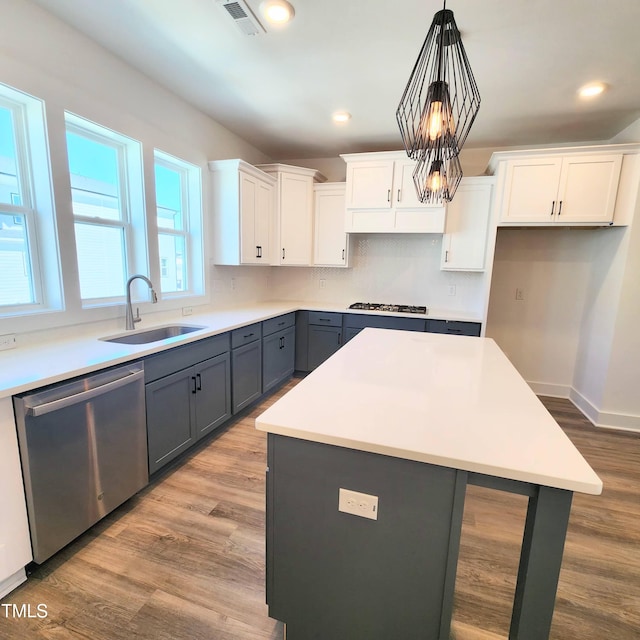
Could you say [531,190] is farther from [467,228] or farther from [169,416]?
[169,416]

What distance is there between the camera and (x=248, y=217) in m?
3.46

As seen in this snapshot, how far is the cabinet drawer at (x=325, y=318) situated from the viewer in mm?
3867

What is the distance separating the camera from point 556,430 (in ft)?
3.52

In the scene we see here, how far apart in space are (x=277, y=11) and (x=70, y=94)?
52.0 inches

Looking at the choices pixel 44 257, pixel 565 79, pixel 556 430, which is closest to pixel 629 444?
pixel 556 430

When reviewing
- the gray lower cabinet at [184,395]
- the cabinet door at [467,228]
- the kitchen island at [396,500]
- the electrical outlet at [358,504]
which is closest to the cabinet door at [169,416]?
the gray lower cabinet at [184,395]

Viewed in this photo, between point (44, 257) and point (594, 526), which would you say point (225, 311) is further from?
point (594, 526)

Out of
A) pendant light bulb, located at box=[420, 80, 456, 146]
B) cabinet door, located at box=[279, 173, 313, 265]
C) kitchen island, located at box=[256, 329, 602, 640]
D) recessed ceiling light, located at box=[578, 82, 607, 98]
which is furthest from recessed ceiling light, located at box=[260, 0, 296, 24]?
recessed ceiling light, located at box=[578, 82, 607, 98]

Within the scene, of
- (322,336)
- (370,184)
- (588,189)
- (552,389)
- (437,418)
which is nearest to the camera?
(437,418)

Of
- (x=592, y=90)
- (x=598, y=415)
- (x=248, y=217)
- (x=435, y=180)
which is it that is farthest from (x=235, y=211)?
(x=598, y=415)

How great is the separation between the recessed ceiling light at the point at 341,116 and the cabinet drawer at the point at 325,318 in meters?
1.93

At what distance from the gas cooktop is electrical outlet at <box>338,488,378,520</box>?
111 inches

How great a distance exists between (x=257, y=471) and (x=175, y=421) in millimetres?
647

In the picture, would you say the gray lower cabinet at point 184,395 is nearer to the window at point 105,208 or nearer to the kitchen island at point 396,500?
the window at point 105,208
